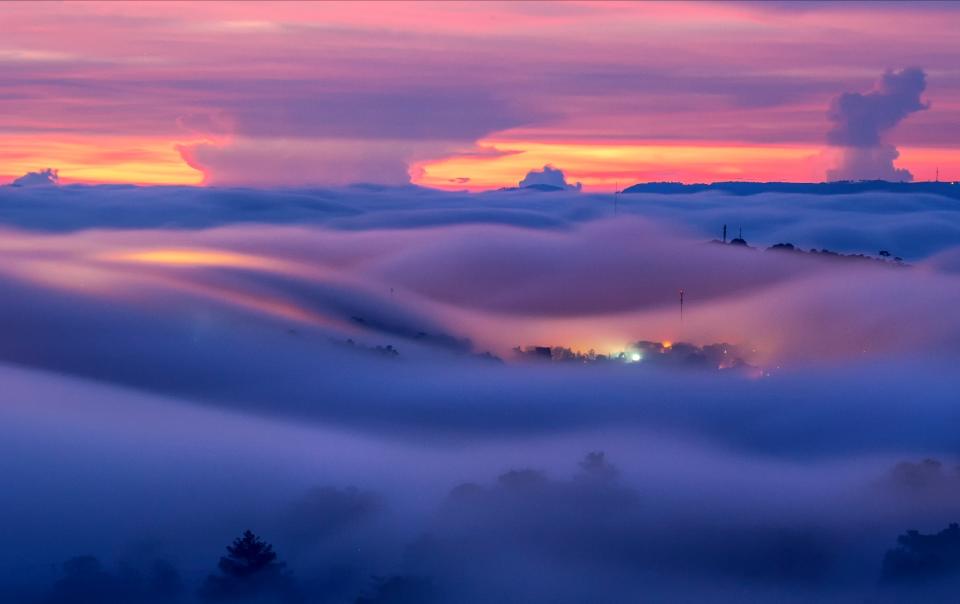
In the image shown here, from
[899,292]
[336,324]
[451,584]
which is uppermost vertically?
[899,292]

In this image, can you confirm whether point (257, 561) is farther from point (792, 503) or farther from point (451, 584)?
point (792, 503)

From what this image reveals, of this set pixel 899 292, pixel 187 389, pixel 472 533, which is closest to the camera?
pixel 472 533

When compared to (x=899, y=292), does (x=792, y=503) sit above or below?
below

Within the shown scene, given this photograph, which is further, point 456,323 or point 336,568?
point 456,323

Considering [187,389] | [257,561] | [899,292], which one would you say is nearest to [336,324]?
[187,389]

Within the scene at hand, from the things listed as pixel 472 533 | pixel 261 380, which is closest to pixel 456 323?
pixel 261 380

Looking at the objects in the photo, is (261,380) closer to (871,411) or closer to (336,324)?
(336,324)

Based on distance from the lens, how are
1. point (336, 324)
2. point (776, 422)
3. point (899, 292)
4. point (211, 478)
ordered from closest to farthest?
point (211, 478) < point (776, 422) < point (336, 324) < point (899, 292)
